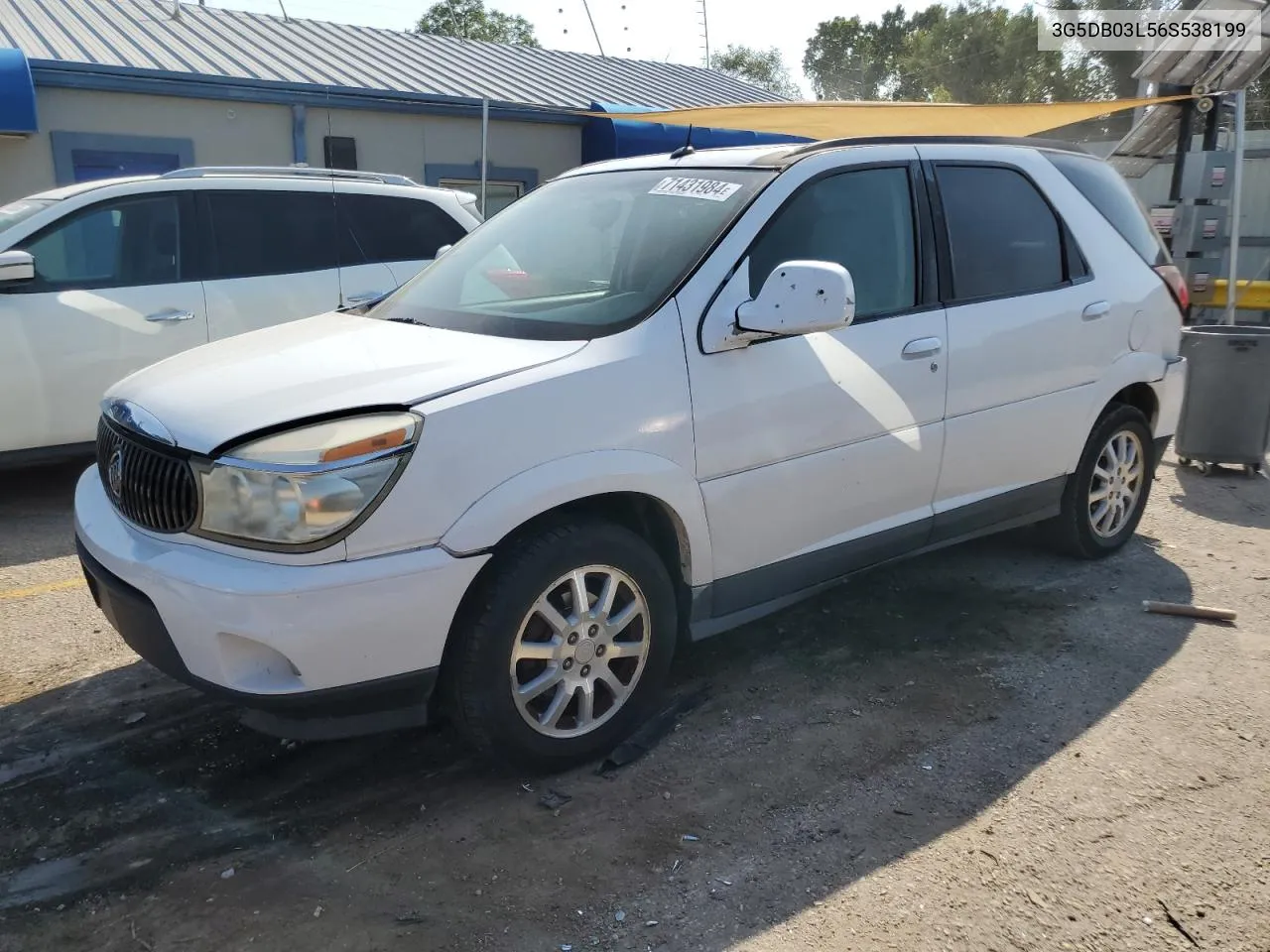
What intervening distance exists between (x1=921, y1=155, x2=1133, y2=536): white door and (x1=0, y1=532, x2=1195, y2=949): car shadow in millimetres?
Result: 652

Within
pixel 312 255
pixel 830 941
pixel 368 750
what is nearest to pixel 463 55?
pixel 312 255

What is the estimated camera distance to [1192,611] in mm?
4523

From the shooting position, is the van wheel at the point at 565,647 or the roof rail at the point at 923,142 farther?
the roof rail at the point at 923,142

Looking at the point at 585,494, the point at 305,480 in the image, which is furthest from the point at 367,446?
the point at 585,494

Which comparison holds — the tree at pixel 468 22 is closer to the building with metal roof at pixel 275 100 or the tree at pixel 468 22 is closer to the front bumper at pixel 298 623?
the building with metal roof at pixel 275 100

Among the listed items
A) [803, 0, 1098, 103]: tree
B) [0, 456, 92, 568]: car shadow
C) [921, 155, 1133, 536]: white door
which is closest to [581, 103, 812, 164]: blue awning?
[0, 456, 92, 568]: car shadow

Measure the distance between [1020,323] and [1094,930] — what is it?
248 cm

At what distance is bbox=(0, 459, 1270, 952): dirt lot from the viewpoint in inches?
101

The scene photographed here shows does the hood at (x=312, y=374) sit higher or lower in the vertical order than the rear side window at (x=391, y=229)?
lower

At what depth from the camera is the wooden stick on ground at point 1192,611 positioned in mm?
4496

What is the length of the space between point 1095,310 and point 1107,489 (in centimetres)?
96

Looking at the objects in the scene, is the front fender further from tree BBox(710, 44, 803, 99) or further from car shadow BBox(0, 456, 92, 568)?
tree BBox(710, 44, 803, 99)

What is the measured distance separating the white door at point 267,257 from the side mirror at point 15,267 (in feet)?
3.24

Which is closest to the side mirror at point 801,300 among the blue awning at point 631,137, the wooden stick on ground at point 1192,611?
the wooden stick on ground at point 1192,611
